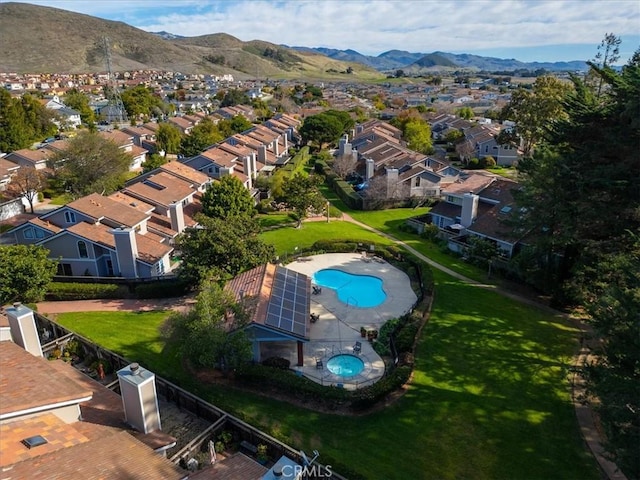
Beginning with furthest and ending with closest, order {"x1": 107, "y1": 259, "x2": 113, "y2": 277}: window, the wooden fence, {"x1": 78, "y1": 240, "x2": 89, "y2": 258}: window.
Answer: {"x1": 107, "y1": 259, "x2": 113, "y2": 277}: window, {"x1": 78, "y1": 240, "x2": 89, "y2": 258}: window, the wooden fence

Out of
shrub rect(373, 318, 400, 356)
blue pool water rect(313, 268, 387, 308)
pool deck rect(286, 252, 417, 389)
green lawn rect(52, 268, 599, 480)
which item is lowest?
blue pool water rect(313, 268, 387, 308)

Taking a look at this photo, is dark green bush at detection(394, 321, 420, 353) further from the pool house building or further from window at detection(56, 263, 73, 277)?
window at detection(56, 263, 73, 277)

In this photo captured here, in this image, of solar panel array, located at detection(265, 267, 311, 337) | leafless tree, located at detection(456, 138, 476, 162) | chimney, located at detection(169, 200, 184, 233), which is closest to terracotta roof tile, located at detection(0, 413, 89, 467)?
solar panel array, located at detection(265, 267, 311, 337)

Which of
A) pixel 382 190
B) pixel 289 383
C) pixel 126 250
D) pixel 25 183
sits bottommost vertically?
pixel 289 383

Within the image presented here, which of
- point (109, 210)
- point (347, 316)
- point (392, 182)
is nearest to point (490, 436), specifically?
point (347, 316)

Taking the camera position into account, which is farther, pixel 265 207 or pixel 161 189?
pixel 265 207

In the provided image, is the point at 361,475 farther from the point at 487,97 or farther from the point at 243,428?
the point at 487,97

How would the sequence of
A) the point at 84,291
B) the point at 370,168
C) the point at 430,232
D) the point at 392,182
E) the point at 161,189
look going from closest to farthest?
the point at 84,291
the point at 161,189
the point at 430,232
the point at 392,182
the point at 370,168

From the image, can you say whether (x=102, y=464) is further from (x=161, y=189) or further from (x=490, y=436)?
(x=161, y=189)
